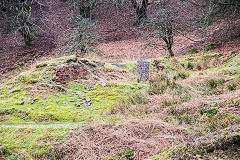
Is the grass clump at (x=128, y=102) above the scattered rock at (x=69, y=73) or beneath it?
beneath

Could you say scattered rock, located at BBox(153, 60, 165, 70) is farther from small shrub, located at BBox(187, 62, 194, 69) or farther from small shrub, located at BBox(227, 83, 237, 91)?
small shrub, located at BBox(227, 83, 237, 91)

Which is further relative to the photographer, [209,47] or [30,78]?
[209,47]

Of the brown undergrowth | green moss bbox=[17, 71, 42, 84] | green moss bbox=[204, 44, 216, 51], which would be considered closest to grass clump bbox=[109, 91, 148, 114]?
the brown undergrowth

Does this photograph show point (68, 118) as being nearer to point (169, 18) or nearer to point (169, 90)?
point (169, 90)

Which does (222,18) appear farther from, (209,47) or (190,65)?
(190,65)

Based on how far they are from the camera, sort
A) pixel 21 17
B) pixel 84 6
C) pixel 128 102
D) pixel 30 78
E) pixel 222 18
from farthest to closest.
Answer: pixel 84 6 → pixel 21 17 → pixel 222 18 → pixel 30 78 → pixel 128 102

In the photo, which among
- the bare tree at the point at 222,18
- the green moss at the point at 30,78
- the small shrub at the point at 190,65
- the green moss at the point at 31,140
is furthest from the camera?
the bare tree at the point at 222,18

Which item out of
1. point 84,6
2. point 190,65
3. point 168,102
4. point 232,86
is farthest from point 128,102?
point 84,6

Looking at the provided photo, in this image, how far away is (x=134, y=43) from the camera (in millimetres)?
18328

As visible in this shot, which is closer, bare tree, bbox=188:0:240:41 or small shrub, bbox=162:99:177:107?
small shrub, bbox=162:99:177:107

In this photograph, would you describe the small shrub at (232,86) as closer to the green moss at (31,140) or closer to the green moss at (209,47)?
the green moss at (31,140)

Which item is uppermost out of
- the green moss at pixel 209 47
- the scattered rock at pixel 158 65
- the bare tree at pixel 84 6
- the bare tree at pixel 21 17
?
the bare tree at pixel 84 6

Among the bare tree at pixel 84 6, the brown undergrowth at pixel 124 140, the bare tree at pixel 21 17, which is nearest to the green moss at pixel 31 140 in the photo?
the brown undergrowth at pixel 124 140

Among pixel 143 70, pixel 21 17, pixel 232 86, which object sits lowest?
pixel 143 70
